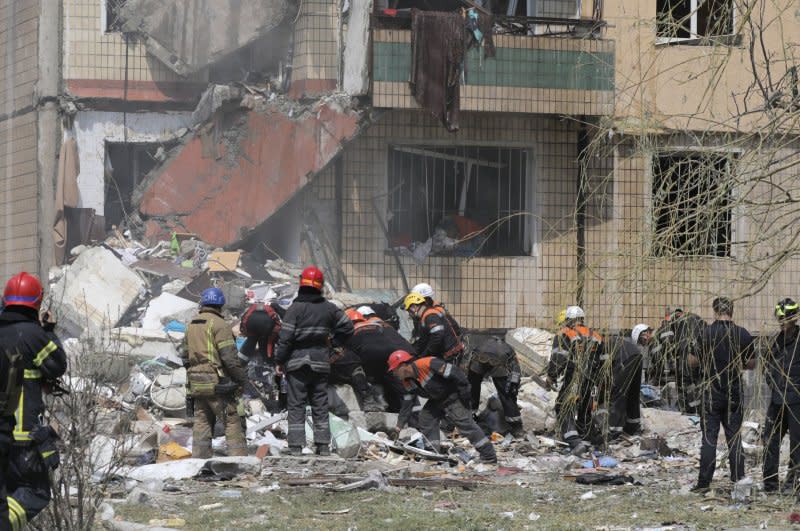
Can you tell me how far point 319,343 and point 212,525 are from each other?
333 centimetres

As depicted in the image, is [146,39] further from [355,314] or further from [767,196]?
[767,196]

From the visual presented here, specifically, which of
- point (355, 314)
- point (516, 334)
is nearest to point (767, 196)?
point (355, 314)

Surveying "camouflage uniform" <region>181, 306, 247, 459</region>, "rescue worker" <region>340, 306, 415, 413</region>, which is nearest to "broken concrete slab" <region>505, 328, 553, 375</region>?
"rescue worker" <region>340, 306, 415, 413</region>

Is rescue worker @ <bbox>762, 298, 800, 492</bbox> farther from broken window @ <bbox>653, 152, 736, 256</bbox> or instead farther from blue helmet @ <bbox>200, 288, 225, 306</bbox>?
blue helmet @ <bbox>200, 288, 225, 306</bbox>

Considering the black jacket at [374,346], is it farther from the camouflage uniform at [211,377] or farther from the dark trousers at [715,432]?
the dark trousers at [715,432]

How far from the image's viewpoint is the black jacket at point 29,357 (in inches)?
250

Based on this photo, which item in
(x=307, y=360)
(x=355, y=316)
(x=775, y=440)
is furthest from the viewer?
(x=355, y=316)

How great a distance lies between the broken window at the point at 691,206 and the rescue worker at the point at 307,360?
5076 mm

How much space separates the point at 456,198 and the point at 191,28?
423 centimetres

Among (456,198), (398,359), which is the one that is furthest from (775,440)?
(456,198)

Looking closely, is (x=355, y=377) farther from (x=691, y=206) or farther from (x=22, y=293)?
(x=22, y=293)

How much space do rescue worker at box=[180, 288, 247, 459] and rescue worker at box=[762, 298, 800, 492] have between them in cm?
451

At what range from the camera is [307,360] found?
37.5ft

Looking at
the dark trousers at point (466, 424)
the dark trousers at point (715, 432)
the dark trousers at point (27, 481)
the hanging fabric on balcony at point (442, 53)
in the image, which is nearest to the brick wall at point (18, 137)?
the hanging fabric on balcony at point (442, 53)
